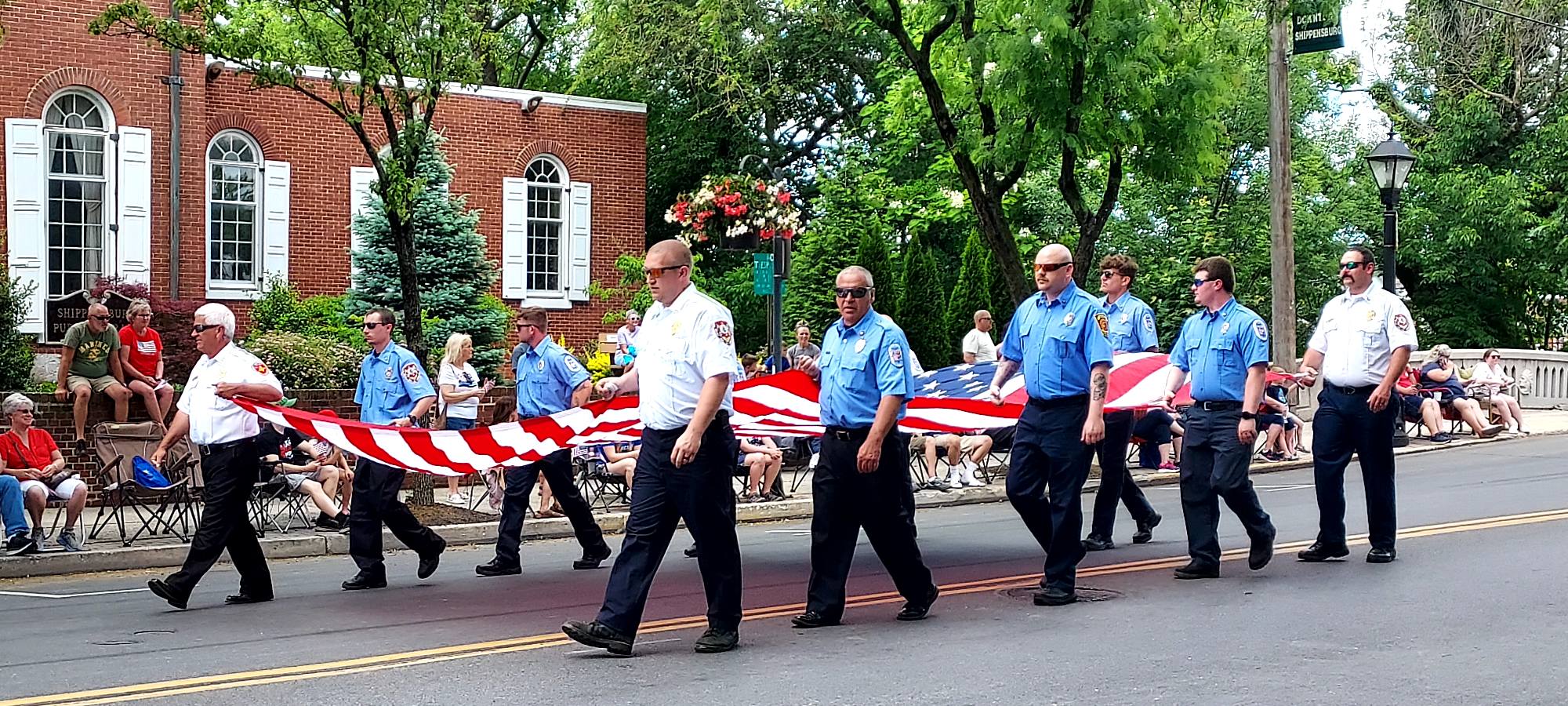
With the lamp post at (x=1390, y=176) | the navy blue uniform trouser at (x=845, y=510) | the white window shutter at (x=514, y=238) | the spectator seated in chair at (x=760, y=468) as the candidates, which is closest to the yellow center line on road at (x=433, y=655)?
the navy blue uniform trouser at (x=845, y=510)

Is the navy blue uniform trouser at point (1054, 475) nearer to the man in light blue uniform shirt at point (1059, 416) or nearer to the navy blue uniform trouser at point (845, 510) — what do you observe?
the man in light blue uniform shirt at point (1059, 416)

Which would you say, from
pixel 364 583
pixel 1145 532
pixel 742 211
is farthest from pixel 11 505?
pixel 742 211

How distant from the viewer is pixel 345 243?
29.7 metres

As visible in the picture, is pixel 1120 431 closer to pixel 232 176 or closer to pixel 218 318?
pixel 218 318

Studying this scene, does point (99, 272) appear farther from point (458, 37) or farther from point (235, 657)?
point (235, 657)

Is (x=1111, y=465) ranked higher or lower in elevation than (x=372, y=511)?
higher

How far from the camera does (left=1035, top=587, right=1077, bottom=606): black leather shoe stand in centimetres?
952

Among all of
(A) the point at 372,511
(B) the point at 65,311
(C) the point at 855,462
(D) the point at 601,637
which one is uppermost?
(B) the point at 65,311

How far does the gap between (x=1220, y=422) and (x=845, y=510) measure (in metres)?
3.01

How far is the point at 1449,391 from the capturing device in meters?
24.1

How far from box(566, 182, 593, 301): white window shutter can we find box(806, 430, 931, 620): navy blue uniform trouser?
23.5m

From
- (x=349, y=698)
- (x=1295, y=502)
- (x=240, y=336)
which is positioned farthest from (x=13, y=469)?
(x=240, y=336)

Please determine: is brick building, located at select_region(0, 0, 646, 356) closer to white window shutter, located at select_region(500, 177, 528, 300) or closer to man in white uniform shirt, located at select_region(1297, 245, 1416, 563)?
white window shutter, located at select_region(500, 177, 528, 300)

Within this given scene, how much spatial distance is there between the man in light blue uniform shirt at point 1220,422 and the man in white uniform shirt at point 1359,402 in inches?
22.0
